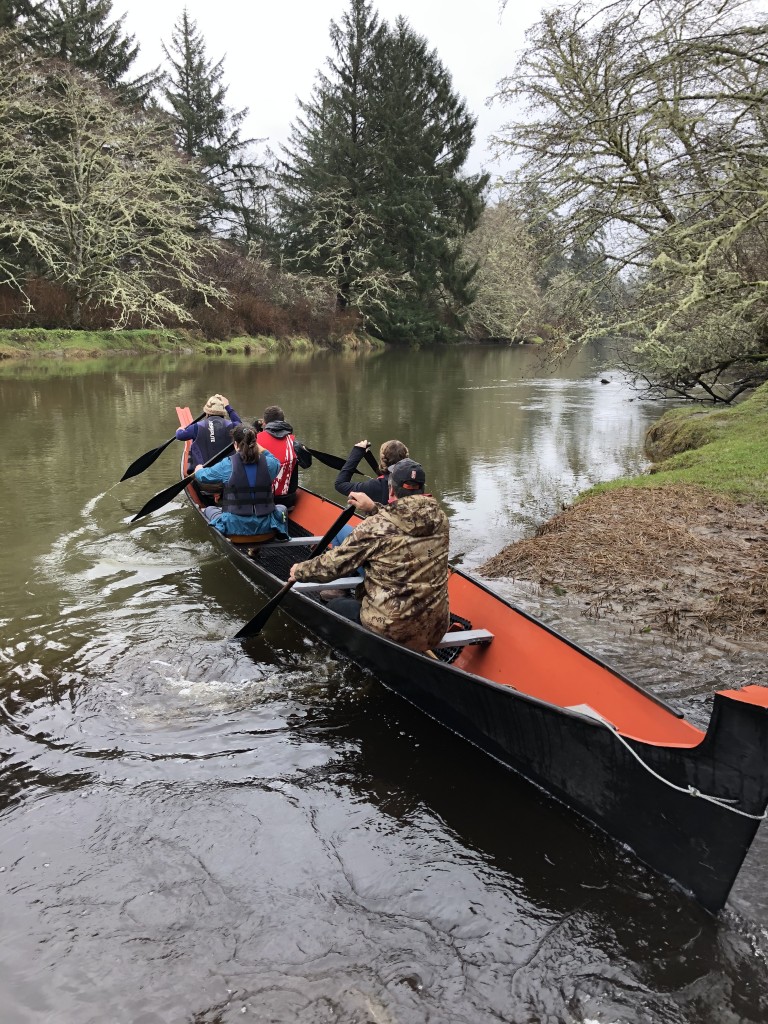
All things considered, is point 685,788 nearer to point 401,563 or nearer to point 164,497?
point 401,563

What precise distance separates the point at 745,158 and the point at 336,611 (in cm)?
769

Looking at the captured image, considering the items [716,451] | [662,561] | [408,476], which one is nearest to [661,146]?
[716,451]

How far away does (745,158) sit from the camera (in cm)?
869

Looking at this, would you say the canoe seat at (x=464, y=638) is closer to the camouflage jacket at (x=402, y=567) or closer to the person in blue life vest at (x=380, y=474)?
the camouflage jacket at (x=402, y=567)

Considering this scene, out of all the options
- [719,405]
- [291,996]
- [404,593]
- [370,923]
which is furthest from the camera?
[719,405]

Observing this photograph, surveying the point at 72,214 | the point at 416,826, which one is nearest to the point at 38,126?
the point at 72,214

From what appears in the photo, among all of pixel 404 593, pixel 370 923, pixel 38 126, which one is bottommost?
pixel 370 923

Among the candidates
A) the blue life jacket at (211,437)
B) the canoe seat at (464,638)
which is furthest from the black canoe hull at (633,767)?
the blue life jacket at (211,437)

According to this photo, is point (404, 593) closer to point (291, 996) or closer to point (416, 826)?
point (416, 826)

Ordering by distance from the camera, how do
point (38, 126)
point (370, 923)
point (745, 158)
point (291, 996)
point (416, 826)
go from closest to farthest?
point (291, 996)
point (370, 923)
point (416, 826)
point (745, 158)
point (38, 126)

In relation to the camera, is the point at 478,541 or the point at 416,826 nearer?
the point at 416,826

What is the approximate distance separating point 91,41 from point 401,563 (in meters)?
40.3

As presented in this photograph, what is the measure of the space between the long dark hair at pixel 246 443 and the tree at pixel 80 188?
21.5m

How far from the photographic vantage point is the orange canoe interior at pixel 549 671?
12.3ft
